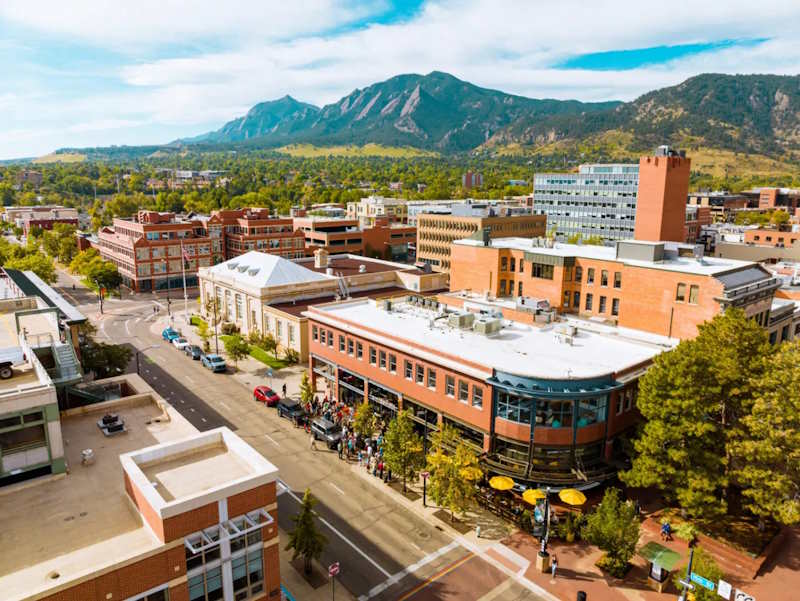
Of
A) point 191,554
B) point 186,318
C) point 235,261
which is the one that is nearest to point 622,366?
point 191,554

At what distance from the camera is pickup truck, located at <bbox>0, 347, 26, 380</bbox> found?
97.8 feet

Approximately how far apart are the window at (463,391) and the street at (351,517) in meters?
8.77

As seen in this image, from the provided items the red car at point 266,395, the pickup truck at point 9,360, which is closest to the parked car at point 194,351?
the red car at point 266,395

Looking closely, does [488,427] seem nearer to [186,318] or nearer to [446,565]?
[446,565]

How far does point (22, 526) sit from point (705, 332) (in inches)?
1580

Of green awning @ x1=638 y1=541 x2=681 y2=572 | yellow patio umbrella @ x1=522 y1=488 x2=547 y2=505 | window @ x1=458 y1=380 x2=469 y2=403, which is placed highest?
window @ x1=458 y1=380 x2=469 y2=403

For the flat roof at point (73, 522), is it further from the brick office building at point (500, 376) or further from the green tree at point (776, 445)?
the green tree at point (776, 445)

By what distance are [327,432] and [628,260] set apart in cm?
3457

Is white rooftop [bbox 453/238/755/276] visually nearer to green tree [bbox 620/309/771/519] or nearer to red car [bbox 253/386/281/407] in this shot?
green tree [bbox 620/309/771/519]

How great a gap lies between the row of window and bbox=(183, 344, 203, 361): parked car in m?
23.6

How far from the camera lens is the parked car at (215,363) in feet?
220

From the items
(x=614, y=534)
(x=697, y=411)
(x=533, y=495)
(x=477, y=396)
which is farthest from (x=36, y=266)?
(x=697, y=411)

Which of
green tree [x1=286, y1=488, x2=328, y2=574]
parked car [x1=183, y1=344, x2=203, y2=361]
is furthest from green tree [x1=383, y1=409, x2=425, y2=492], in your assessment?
parked car [x1=183, y1=344, x2=203, y2=361]

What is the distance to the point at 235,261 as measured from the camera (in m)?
88.7
